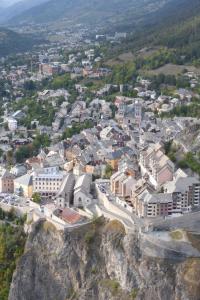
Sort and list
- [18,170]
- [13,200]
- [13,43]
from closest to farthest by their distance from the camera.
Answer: [13,200] < [18,170] < [13,43]

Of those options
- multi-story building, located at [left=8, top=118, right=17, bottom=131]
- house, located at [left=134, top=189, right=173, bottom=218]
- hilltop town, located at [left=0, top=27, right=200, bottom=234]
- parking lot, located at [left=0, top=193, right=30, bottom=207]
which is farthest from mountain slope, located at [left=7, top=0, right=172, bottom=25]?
house, located at [left=134, top=189, right=173, bottom=218]

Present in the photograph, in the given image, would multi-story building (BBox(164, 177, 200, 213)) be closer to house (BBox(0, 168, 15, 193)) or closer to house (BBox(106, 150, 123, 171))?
house (BBox(106, 150, 123, 171))

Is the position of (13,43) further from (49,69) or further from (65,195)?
(65,195)

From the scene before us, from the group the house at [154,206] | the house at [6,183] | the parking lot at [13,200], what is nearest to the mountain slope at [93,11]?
the house at [6,183]

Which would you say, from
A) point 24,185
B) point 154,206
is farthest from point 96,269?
point 24,185

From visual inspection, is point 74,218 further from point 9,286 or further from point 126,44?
point 126,44

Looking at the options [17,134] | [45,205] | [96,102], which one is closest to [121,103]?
[96,102]
